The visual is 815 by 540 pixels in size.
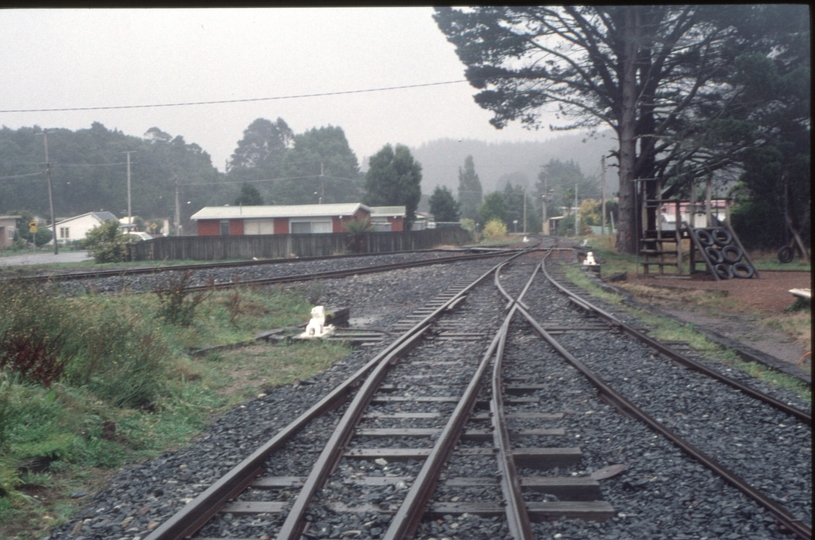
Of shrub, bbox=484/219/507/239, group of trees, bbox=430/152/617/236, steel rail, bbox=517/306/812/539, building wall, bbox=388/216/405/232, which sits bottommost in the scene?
steel rail, bbox=517/306/812/539

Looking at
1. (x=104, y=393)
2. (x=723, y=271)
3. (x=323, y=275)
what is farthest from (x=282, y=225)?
(x=104, y=393)

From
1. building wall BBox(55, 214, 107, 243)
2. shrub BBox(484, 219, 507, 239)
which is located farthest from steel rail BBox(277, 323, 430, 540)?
shrub BBox(484, 219, 507, 239)

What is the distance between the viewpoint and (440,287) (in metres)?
18.0

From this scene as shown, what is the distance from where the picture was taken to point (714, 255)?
66.5 feet

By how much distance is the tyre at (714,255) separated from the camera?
19.9 metres

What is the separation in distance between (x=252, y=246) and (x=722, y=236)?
22273 mm

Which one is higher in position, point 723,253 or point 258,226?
point 258,226

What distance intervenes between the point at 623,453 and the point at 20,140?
34251 millimetres

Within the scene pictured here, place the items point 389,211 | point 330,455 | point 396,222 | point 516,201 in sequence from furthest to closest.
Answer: point 516,201, point 389,211, point 396,222, point 330,455

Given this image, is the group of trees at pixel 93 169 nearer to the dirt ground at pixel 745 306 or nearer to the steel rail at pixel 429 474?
the dirt ground at pixel 745 306

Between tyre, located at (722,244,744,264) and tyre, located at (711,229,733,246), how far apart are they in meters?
0.35

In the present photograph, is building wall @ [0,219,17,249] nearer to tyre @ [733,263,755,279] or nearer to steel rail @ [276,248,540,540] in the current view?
steel rail @ [276,248,540,540]

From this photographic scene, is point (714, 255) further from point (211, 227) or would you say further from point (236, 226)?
point (211, 227)

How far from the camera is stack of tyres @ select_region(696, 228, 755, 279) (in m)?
19.6
